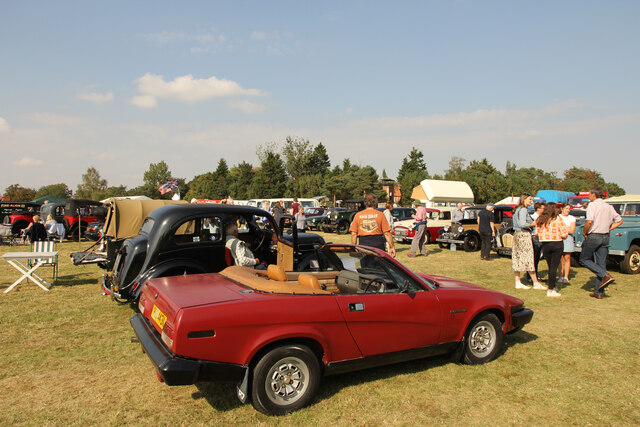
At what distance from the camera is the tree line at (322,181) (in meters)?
52.7

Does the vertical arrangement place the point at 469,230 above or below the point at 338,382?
above

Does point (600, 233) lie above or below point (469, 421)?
above

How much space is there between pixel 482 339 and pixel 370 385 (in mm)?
1433

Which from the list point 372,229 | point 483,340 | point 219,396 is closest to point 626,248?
point 372,229

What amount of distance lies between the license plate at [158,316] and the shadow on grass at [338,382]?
781 millimetres

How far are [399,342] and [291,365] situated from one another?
1102 millimetres

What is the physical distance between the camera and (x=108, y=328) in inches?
219

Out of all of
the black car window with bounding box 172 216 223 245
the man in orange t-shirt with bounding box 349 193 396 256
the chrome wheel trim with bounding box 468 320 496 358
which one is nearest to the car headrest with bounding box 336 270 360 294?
the chrome wheel trim with bounding box 468 320 496 358

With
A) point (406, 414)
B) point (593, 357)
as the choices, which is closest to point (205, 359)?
point (406, 414)

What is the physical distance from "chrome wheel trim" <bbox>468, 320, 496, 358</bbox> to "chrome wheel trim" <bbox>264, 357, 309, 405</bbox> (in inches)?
78.5

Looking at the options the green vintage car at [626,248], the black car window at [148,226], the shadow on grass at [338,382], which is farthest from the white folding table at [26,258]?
the green vintage car at [626,248]

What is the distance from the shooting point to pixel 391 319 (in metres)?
3.67

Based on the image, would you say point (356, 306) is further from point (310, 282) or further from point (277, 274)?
point (277, 274)

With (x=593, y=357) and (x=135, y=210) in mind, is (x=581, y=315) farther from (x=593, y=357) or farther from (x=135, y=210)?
(x=135, y=210)
